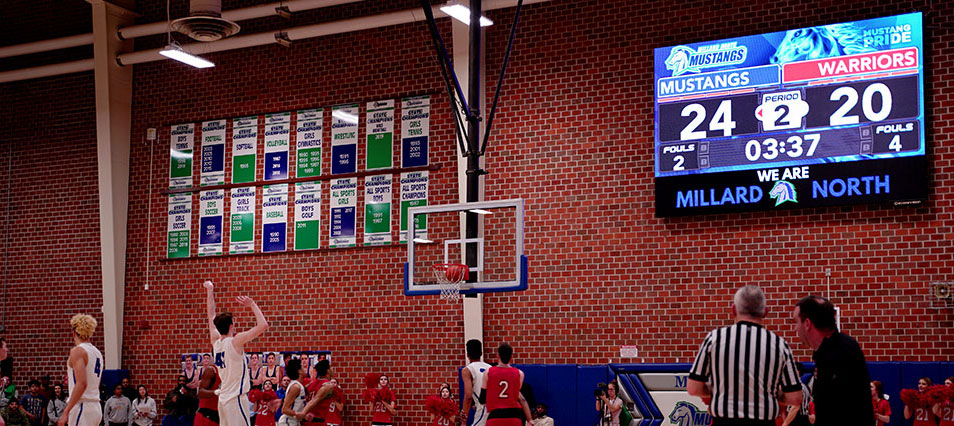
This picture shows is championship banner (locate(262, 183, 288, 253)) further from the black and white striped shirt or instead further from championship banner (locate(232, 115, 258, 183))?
the black and white striped shirt

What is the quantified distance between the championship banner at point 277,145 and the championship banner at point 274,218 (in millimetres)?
268

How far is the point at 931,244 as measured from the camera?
539 inches

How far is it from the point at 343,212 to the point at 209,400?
23.6ft

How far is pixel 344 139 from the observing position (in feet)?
59.1

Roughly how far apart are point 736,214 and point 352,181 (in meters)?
6.94

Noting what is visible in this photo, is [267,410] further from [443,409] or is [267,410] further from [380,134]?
[380,134]

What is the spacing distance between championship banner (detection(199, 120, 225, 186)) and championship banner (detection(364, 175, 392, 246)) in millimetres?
3304

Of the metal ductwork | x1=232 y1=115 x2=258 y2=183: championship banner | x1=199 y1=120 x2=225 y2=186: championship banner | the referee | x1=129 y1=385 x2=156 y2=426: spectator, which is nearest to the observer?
the referee

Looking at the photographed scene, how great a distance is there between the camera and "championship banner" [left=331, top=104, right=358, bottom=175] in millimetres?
17891

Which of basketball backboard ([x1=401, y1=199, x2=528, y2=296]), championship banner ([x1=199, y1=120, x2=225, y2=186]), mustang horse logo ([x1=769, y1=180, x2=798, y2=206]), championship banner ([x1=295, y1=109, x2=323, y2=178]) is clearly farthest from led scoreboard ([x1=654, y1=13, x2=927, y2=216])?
championship banner ([x1=199, y1=120, x2=225, y2=186])

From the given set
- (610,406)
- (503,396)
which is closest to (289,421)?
(503,396)

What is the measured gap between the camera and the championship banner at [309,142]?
717 inches

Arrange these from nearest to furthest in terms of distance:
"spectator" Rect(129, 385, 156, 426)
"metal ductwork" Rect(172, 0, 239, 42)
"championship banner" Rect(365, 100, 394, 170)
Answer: "metal ductwork" Rect(172, 0, 239, 42)
"championship banner" Rect(365, 100, 394, 170)
"spectator" Rect(129, 385, 156, 426)

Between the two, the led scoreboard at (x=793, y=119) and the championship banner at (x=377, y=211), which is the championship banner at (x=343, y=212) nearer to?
the championship banner at (x=377, y=211)
